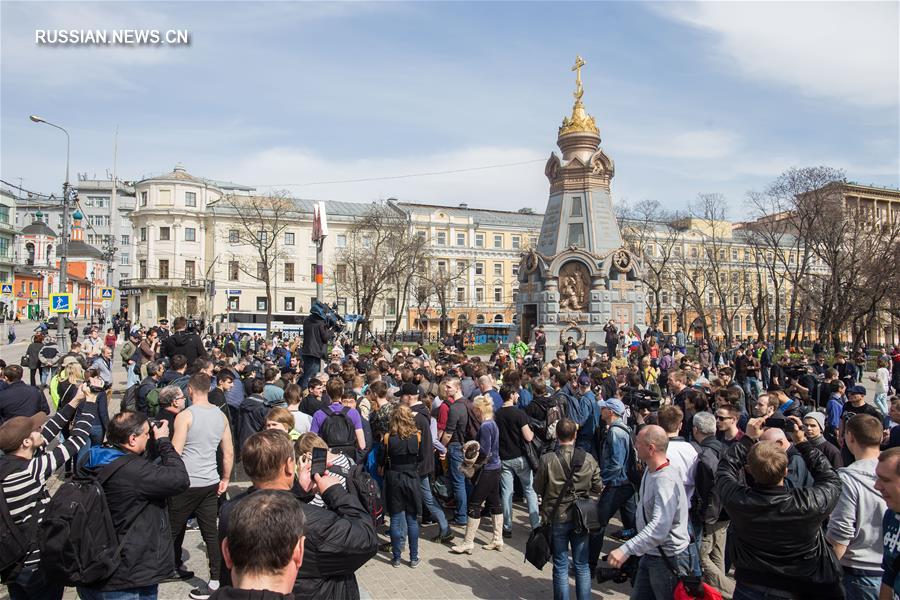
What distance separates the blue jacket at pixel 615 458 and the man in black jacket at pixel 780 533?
8.00ft

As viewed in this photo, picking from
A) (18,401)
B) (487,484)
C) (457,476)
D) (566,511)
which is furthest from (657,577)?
(18,401)

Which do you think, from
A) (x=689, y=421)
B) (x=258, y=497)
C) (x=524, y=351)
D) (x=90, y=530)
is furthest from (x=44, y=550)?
(x=524, y=351)

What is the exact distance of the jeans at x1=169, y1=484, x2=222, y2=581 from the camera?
580 cm

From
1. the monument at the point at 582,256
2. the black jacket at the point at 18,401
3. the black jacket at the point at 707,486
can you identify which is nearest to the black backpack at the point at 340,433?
the black jacket at the point at 707,486

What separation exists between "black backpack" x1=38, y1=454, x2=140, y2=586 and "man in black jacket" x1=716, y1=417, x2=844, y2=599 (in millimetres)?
3895

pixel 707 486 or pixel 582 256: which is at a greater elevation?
pixel 582 256

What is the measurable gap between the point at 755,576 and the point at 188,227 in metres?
67.3

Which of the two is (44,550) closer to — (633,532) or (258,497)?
(258,497)

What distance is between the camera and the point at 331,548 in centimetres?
328

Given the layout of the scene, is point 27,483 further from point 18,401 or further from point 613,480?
point 613,480

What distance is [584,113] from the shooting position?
3030 centimetres

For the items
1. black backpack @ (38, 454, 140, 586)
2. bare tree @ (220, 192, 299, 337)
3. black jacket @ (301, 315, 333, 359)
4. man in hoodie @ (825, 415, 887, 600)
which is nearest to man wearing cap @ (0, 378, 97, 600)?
black backpack @ (38, 454, 140, 586)

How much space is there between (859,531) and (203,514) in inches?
213

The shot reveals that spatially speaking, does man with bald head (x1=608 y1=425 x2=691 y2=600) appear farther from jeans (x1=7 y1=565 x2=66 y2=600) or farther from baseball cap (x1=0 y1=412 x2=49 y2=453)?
baseball cap (x1=0 y1=412 x2=49 y2=453)
